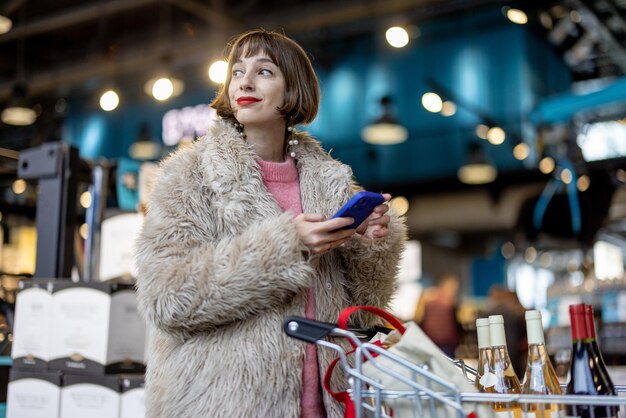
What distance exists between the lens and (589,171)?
244 inches

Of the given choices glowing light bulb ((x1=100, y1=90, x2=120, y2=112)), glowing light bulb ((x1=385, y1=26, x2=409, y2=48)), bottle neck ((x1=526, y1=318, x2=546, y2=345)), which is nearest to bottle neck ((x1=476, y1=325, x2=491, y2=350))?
bottle neck ((x1=526, y1=318, x2=546, y2=345))

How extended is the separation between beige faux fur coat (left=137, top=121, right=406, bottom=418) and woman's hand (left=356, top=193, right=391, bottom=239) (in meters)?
0.12

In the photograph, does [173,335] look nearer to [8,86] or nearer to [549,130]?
[549,130]

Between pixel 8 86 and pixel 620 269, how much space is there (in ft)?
36.2

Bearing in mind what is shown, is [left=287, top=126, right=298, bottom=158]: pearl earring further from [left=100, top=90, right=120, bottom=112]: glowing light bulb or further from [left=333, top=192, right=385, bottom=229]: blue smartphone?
[left=100, top=90, right=120, bottom=112]: glowing light bulb

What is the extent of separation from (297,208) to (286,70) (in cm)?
34

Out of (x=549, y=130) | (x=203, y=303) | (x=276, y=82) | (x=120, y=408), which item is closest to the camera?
(x=203, y=303)

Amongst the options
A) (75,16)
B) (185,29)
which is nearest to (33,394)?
(75,16)

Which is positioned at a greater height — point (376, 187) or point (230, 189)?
point (376, 187)

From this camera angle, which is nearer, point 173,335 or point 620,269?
point 173,335

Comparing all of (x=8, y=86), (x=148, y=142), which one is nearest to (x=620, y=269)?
(x=148, y=142)

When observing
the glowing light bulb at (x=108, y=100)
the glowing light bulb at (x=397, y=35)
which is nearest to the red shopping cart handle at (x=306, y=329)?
the glowing light bulb at (x=397, y=35)

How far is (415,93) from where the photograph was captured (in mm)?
11625

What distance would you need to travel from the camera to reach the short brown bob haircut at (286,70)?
1745 mm
